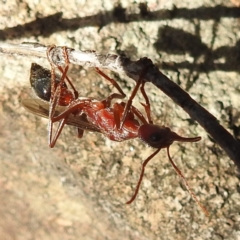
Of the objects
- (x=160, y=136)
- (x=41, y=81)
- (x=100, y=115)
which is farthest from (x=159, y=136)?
(x=41, y=81)

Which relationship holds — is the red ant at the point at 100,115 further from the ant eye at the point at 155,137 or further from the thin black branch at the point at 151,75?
the thin black branch at the point at 151,75

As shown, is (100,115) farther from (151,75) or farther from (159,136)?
(151,75)

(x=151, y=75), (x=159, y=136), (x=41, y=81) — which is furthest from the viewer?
(x=41, y=81)

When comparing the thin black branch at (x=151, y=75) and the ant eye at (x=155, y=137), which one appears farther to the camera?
the ant eye at (x=155, y=137)

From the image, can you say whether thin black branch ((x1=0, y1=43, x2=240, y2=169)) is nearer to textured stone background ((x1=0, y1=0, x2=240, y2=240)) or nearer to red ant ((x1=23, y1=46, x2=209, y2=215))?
red ant ((x1=23, y1=46, x2=209, y2=215))

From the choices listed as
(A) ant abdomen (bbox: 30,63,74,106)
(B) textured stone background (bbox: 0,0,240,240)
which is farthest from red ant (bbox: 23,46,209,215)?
(B) textured stone background (bbox: 0,0,240,240)

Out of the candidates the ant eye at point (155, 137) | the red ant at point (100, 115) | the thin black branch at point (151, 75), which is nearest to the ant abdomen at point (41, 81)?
the red ant at point (100, 115)
